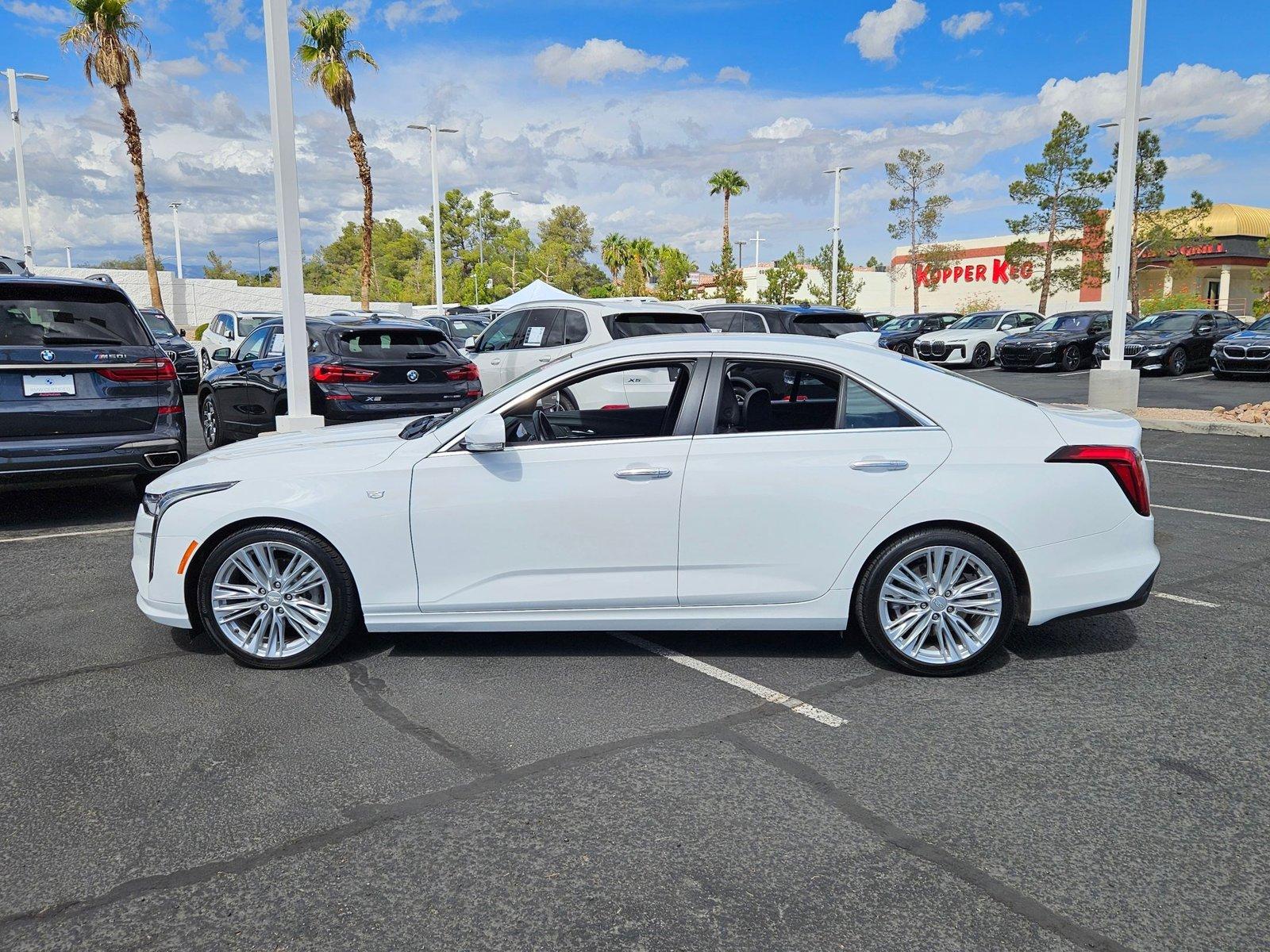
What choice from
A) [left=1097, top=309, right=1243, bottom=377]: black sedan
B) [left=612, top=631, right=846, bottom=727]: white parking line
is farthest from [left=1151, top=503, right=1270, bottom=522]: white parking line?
[left=1097, top=309, right=1243, bottom=377]: black sedan

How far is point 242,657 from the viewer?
15.8ft

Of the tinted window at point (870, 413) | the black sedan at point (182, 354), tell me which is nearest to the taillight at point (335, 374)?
the tinted window at point (870, 413)

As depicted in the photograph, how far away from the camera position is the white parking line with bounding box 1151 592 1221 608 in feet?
19.0

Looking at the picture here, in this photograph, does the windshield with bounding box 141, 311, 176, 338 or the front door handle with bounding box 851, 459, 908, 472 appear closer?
the front door handle with bounding box 851, 459, 908, 472

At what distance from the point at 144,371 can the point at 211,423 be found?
4.39 metres

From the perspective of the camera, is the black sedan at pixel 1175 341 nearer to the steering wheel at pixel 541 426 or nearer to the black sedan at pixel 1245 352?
the black sedan at pixel 1245 352

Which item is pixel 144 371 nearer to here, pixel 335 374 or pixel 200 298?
pixel 335 374

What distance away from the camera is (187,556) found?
15.6ft

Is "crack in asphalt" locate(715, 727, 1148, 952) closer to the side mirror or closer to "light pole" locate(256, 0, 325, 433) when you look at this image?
the side mirror

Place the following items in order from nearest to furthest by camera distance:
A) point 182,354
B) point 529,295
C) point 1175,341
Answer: point 182,354 → point 1175,341 → point 529,295

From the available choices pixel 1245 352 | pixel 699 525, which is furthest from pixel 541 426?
pixel 1245 352

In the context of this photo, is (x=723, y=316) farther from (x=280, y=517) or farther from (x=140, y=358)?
(x=280, y=517)

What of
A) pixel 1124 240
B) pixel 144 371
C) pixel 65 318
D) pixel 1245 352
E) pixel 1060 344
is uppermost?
pixel 1124 240

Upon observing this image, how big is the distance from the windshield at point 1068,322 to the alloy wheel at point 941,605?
80.7 feet
